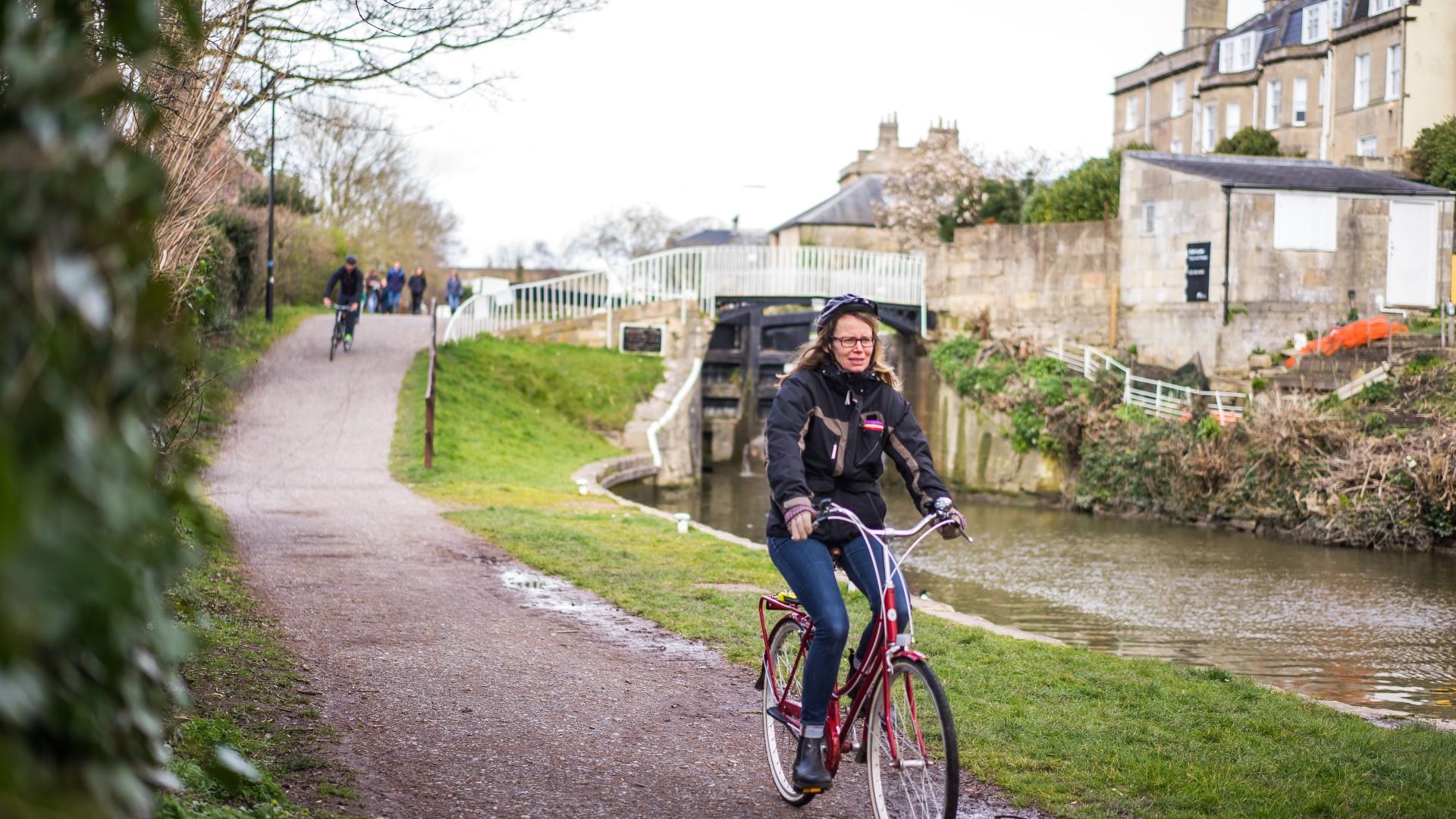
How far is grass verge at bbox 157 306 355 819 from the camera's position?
379 centimetres

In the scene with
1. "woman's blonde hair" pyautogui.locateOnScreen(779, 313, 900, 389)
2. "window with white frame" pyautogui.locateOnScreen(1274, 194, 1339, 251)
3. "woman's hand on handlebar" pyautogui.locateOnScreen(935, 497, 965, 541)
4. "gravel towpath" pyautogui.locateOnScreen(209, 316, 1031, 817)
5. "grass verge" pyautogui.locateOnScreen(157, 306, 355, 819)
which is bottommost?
"gravel towpath" pyautogui.locateOnScreen(209, 316, 1031, 817)

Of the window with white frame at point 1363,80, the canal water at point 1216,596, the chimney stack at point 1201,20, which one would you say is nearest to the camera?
the canal water at point 1216,596

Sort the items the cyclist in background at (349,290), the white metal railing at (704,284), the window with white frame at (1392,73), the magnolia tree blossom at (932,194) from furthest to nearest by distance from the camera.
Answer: the magnolia tree blossom at (932,194) → the window with white frame at (1392,73) → the white metal railing at (704,284) → the cyclist in background at (349,290)

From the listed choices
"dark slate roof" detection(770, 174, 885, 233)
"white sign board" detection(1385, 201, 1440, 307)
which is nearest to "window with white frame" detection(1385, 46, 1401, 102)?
"white sign board" detection(1385, 201, 1440, 307)

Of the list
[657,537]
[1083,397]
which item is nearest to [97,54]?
[657,537]

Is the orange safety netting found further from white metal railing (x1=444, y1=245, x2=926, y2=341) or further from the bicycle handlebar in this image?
the bicycle handlebar

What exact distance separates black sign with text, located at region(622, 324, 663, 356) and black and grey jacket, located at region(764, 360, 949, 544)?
2719 cm

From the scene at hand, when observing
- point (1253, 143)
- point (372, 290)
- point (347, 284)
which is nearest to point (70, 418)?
point (347, 284)

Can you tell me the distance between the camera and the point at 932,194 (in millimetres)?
46062

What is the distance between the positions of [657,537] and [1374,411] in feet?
49.7

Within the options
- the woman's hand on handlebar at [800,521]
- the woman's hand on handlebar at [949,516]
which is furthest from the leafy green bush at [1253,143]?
the woman's hand on handlebar at [800,521]

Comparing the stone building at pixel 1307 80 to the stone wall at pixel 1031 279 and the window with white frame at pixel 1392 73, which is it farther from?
the stone wall at pixel 1031 279

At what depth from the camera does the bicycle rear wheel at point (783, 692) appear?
5414 mm

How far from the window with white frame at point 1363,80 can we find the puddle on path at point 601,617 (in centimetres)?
3729
